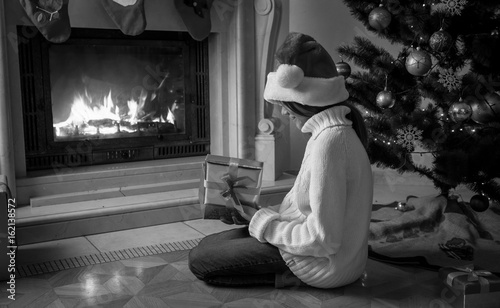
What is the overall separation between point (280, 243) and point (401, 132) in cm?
93

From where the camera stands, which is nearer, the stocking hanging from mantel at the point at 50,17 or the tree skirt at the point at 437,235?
the tree skirt at the point at 437,235

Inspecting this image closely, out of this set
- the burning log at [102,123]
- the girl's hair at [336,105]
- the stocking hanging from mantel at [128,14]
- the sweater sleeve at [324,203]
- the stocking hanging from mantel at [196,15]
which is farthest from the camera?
the burning log at [102,123]

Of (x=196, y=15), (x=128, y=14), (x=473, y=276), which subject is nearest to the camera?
(x=473, y=276)

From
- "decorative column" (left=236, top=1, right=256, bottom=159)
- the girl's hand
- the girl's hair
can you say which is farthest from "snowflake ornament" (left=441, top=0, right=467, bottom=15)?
"decorative column" (left=236, top=1, right=256, bottom=159)

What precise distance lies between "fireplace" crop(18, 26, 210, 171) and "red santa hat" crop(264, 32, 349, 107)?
65.7 inches

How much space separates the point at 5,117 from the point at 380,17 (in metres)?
1.78

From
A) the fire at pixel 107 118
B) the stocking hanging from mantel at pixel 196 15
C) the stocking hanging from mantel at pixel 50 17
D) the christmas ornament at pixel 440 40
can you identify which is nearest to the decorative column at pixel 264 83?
the stocking hanging from mantel at pixel 196 15

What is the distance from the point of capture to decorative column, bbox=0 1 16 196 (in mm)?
2652

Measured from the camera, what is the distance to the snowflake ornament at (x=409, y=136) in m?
2.44

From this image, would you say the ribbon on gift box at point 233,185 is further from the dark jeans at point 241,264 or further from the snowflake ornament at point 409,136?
the snowflake ornament at point 409,136

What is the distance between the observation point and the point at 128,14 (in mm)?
2930

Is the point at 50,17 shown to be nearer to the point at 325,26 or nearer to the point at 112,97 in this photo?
the point at 112,97

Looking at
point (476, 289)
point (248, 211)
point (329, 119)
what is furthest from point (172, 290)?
point (476, 289)

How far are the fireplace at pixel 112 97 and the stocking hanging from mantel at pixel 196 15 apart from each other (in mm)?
204
